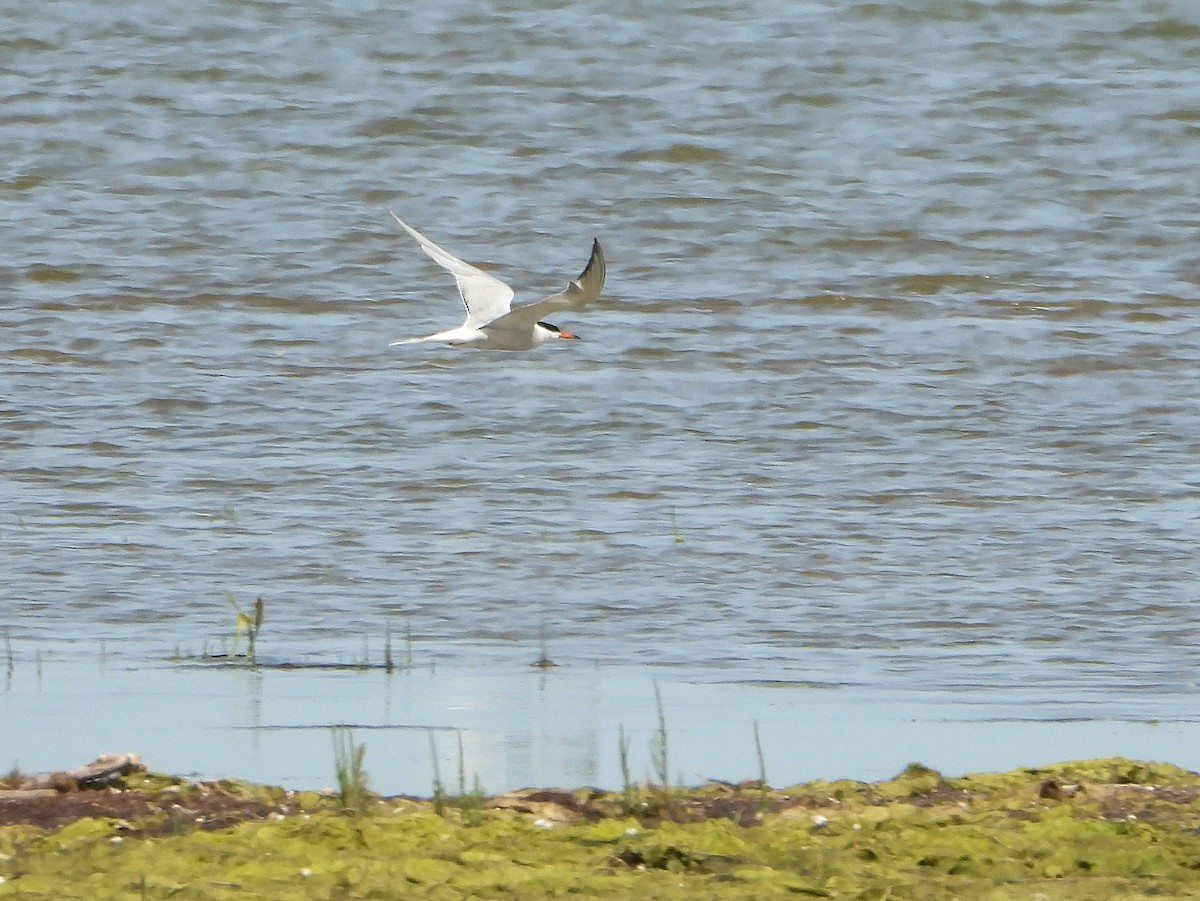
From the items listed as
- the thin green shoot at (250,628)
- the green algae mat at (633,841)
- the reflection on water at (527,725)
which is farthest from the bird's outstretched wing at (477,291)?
the green algae mat at (633,841)

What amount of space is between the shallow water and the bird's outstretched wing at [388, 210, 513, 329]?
0.67 m

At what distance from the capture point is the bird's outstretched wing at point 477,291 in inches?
346

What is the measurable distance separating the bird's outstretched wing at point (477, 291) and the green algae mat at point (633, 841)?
4102 mm

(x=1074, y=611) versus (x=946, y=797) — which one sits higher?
(x=946, y=797)

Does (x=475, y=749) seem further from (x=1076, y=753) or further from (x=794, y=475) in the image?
(x=794, y=475)

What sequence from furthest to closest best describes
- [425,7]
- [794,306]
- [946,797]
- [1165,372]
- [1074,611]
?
[425,7] → [794,306] → [1165,372] → [1074,611] → [946,797]

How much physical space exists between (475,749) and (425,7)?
14784 mm

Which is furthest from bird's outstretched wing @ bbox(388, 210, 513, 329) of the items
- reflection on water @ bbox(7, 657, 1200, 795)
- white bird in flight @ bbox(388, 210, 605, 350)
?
reflection on water @ bbox(7, 657, 1200, 795)

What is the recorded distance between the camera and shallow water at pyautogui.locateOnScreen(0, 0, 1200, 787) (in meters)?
7.21

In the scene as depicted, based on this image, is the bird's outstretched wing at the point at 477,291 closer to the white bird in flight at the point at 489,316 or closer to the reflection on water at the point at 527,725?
the white bird in flight at the point at 489,316

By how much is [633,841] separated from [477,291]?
478 centimetres

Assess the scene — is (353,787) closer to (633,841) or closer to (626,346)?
(633,841)

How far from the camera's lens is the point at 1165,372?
1052cm

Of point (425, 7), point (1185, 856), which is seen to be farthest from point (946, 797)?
point (425, 7)
